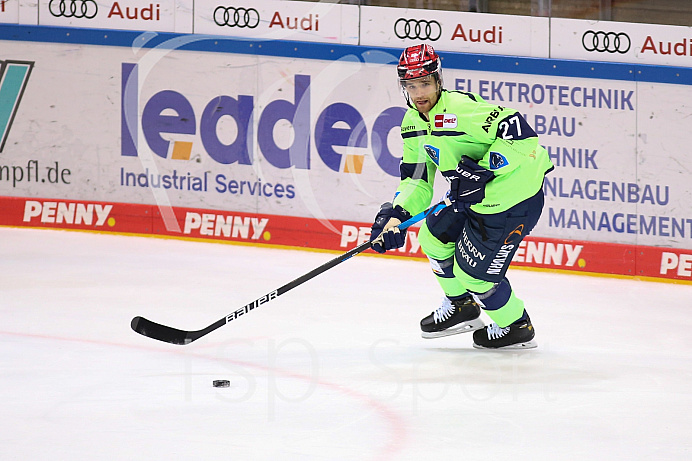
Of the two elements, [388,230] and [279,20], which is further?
[279,20]

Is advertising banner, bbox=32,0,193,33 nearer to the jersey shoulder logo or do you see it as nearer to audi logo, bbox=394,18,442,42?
audi logo, bbox=394,18,442,42

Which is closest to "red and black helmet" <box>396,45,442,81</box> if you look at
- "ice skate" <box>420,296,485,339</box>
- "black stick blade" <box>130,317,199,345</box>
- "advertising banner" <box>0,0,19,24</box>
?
"ice skate" <box>420,296,485,339</box>

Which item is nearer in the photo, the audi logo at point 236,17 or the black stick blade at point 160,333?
the black stick blade at point 160,333

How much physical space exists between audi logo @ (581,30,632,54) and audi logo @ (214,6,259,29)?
2219 millimetres

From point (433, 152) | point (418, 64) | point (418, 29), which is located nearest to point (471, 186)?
point (433, 152)

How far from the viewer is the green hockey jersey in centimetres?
414

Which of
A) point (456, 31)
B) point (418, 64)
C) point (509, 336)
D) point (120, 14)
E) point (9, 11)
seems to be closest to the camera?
point (418, 64)

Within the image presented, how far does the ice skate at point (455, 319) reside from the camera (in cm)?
462

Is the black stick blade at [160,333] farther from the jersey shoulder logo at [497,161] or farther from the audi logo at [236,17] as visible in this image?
the audi logo at [236,17]

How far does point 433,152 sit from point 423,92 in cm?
28

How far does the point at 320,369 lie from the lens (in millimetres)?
4117

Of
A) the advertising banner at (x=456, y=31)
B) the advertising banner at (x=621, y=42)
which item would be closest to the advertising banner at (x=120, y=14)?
the advertising banner at (x=456, y=31)

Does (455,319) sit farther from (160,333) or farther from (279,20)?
(279,20)

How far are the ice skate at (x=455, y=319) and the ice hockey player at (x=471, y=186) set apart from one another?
0.15m
